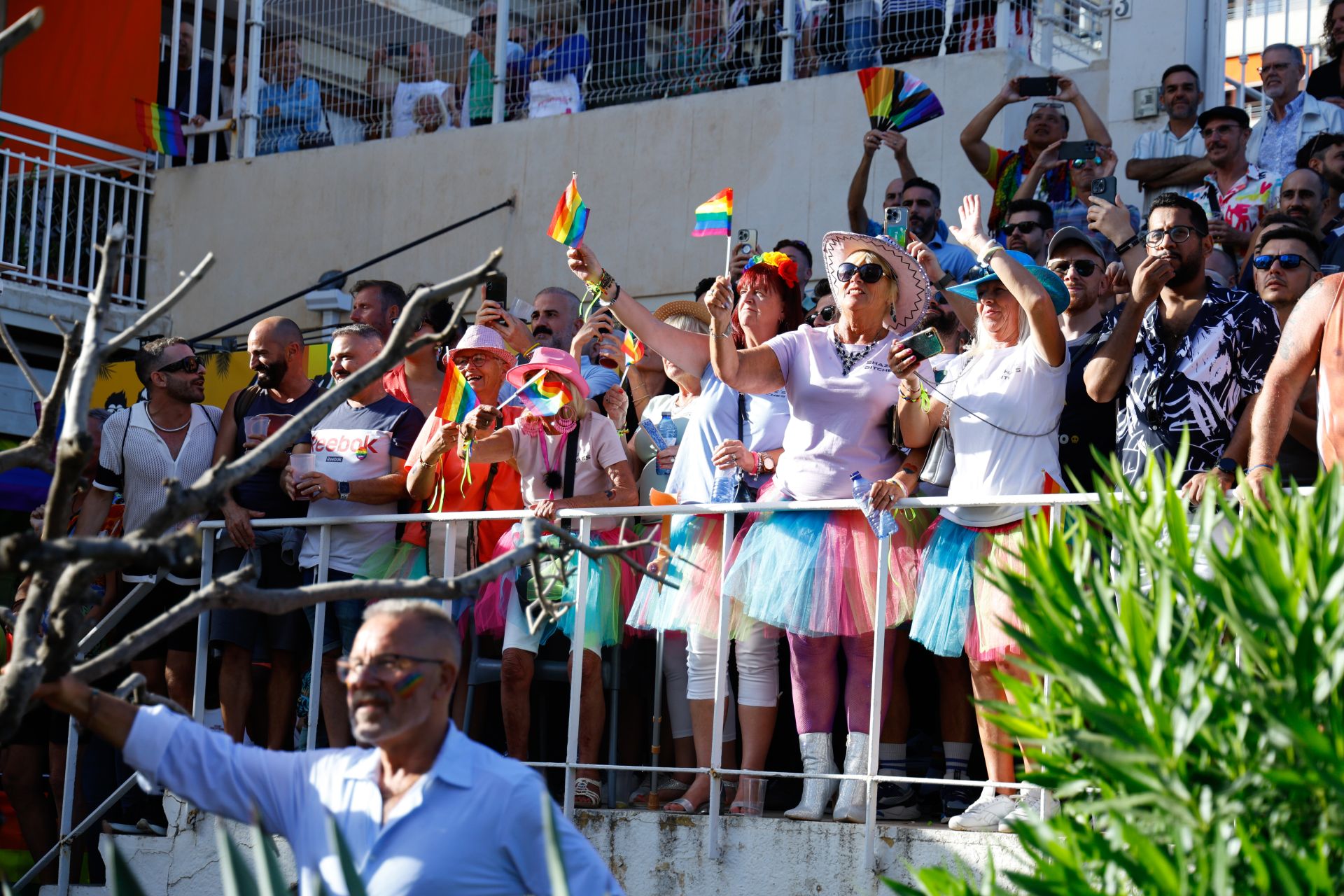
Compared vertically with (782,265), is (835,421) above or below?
below

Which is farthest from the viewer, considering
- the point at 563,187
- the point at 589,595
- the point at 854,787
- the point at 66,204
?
the point at 66,204

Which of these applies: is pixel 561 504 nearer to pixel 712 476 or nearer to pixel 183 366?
pixel 712 476

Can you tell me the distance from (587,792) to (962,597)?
1.44m

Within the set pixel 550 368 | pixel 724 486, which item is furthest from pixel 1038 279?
pixel 550 368

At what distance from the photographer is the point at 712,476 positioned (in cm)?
A: 583

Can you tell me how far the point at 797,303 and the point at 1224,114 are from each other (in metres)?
2.99

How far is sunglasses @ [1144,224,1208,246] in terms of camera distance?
5.15m

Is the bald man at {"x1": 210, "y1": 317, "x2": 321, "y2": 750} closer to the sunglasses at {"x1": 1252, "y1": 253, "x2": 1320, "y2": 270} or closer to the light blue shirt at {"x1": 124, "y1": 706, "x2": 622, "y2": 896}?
the light blue shirt at {"x1": 124, "y1": 706, "x2": 622, "y2": 896}

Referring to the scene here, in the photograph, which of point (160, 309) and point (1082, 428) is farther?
point (1082, 428)

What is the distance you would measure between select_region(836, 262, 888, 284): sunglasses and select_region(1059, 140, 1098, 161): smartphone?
8.62ft

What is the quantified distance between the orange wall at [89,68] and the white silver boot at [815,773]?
10.2 m

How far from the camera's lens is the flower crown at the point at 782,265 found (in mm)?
5957

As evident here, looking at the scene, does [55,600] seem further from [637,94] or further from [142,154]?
[142,154]

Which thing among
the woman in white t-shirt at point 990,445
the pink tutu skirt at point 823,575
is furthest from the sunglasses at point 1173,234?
the pink tutu skirt at point 823,575
